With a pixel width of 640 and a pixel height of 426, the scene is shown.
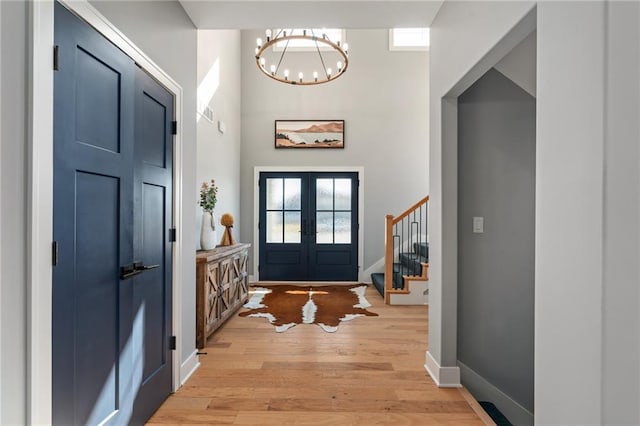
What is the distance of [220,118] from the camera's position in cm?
510

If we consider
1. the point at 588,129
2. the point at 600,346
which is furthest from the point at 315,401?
the point at 588,129

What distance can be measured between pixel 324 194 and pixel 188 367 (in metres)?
4.17

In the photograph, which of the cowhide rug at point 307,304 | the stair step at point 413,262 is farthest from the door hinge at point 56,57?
the stair step at point 413,262

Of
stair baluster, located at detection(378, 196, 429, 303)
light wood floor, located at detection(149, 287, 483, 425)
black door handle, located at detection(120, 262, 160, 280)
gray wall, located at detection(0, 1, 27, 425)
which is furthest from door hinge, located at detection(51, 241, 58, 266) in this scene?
stair baluster, located at detection(378, 196, 429, 303)

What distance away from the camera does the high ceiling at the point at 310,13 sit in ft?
7.60

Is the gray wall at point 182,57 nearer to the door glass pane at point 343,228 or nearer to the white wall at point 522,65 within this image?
the white wall at point 522,65

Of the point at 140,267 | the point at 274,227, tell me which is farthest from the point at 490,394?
the point at 274,227

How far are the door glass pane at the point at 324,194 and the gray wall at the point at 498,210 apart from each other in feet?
12.5

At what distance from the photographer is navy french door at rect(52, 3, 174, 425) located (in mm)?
1329

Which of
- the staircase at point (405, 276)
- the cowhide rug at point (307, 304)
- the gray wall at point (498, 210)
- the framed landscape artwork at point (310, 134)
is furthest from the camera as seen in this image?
the framed landscape artwork at point (310, 134)

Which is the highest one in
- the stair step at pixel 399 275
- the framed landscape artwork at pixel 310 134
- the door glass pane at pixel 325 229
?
the framed landscape artwork at pixel 310 134

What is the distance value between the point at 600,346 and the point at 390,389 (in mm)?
1647

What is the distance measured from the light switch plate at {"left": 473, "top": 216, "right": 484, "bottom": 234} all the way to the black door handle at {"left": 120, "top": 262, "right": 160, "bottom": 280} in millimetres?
2265

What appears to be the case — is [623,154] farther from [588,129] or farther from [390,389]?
[390,389]
